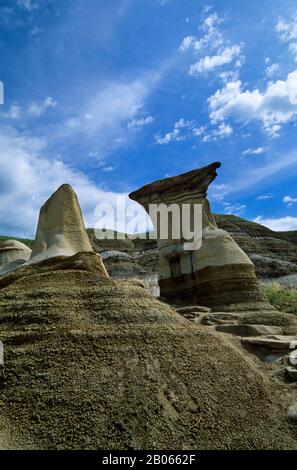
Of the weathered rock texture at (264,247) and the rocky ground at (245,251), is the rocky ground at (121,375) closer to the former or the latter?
the rocky ground at (245,251)

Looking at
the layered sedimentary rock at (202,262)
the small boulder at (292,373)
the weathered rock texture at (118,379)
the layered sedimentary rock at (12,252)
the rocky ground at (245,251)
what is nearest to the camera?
the weathered rock texture at (118,379)

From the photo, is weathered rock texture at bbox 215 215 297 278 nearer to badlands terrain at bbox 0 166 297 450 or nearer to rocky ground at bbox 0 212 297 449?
badlands terrain at bbox 0 166 297 450

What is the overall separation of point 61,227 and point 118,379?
3383 millimetres

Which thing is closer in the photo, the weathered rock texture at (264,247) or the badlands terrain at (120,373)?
the badlands terrain at (120,373)

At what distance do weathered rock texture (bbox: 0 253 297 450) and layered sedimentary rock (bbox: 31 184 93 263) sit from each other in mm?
1352

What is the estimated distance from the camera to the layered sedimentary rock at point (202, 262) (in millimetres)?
7613

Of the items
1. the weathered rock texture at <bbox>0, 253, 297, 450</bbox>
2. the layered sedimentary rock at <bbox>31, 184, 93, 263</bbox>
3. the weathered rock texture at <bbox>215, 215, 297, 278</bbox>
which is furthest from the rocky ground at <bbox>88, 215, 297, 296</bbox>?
the weathered rock texture at <bbox>0, 253, 297, 450</bbox>

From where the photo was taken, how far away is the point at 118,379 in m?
3.35

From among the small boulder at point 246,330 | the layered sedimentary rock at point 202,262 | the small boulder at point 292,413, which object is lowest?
the small boulder at point 292,413

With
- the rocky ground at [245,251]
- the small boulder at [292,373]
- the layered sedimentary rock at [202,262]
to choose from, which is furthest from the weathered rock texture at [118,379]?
the rocky ground at [245,251]

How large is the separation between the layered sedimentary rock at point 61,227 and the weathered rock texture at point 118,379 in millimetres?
1352

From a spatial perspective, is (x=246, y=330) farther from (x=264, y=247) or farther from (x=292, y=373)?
(x=264, y=247)

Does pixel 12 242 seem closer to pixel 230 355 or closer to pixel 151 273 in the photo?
pixel 151 273

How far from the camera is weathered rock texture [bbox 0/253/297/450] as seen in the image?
297 cm
